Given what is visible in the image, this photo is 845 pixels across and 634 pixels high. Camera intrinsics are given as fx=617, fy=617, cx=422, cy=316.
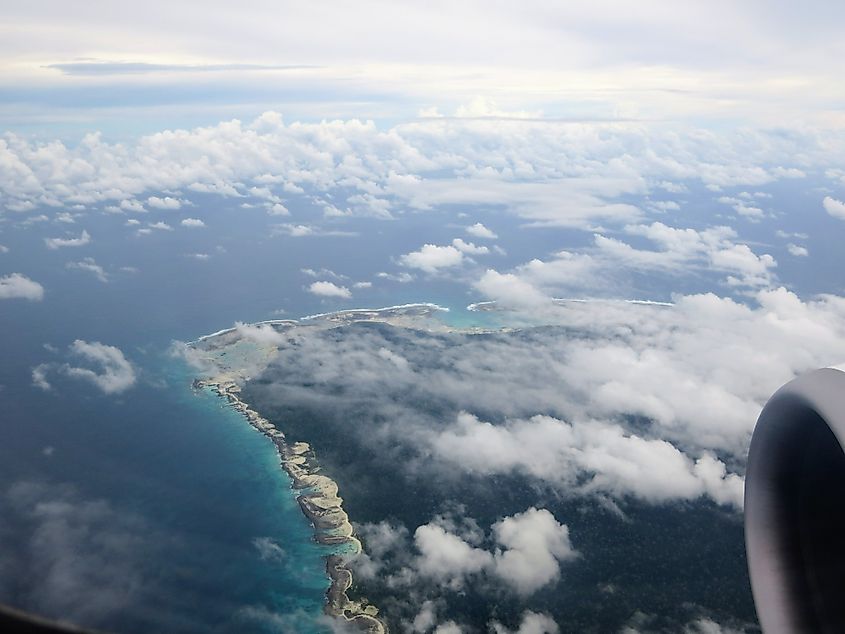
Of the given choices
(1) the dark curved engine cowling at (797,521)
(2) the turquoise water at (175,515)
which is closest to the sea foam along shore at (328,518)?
(2) the turquoise water at (175,515)

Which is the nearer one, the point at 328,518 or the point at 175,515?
the point at 328,518

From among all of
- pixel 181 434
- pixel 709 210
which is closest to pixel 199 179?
pixel 709 210

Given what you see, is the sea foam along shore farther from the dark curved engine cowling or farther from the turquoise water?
the dark curved engine cowling

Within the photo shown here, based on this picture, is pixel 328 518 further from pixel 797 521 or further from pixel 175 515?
pixel 797 521

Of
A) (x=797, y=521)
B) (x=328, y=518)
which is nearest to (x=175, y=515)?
(x=328, y=518)

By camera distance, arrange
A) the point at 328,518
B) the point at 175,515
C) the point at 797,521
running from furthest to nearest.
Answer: the point at 175,515, the point at 328,518, the point at 797,521

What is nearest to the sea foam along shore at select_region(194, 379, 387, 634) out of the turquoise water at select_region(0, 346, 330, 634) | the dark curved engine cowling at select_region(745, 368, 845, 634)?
the turquoise water at select_region(0, 346, 330, 634)

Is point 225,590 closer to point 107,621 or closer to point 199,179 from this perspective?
point 107,621
